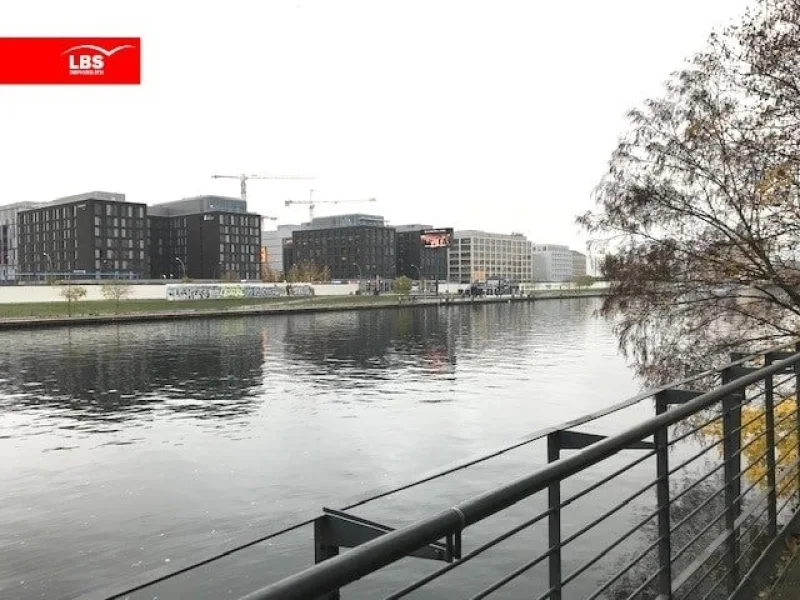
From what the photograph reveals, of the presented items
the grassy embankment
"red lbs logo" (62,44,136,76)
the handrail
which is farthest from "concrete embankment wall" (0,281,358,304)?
the handrail

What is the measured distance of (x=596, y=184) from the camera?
2052 cm

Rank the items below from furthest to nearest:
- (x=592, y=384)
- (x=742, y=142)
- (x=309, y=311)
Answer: (x=309, y=311)
(x=592, y=384)
(x=742, y=142)

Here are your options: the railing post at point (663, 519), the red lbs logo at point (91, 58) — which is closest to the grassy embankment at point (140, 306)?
the red lbs logo at point (91, 58)

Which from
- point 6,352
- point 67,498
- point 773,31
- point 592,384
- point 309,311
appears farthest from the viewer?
point 309,311

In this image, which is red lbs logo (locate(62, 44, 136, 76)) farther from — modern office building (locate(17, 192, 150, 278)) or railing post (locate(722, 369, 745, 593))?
modern office building (locate(17, 192, 150, 278))

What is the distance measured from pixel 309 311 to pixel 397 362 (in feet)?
233

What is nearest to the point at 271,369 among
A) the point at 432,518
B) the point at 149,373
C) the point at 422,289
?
the point at 149,373

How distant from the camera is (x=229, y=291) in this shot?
126125mm

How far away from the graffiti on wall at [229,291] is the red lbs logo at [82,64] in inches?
3247

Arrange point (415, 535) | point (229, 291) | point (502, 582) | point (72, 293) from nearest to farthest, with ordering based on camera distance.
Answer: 1. point (415, 535)
2. point (502, 582)
3. point (72, 293)
4. point (229, 291)

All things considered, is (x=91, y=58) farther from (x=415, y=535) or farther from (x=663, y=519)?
(x=415, y=535)

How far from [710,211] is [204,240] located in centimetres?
16616

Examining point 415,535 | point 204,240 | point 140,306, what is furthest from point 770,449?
point 204,240

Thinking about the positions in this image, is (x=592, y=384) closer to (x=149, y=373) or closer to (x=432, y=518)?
(x=149, y=373)
